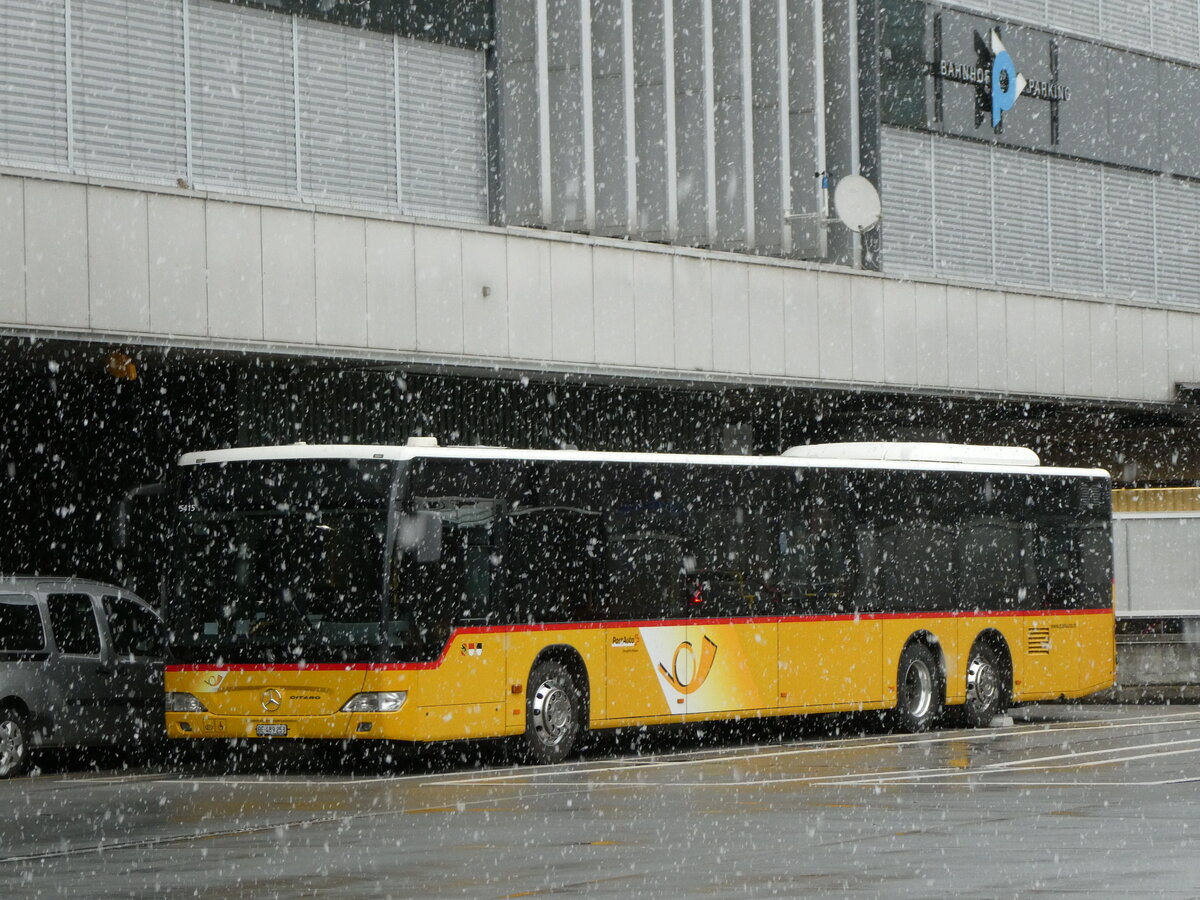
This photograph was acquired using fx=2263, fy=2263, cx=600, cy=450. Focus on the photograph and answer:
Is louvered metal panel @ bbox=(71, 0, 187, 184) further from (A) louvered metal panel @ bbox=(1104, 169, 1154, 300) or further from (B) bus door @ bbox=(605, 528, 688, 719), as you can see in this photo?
(A) louvered metal panel @ bbox=(1104, 169, 1154, 300)

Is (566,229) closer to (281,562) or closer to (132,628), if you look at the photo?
(132,628)

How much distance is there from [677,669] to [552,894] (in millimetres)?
10618

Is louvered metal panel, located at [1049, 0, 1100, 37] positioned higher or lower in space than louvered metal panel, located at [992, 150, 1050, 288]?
higher

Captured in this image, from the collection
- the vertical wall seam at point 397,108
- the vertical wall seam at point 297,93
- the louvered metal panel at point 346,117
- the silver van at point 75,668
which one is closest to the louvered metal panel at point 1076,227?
the vertical wall seam at point 397,108

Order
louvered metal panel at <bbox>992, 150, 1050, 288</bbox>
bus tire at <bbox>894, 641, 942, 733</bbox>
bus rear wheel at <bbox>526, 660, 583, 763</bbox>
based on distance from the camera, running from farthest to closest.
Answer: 1. louvered metal panel at <bbox>992, 150, 1050, 288</bbox>
2. bus tire at <bbox>894, 641, 942, 733</bbox>
3. bus rear wheel at <bbox>526, 660, 583, 763</bbox>

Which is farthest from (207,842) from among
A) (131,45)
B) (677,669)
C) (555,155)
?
(555,155)

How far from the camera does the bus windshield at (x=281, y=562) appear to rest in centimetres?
1831

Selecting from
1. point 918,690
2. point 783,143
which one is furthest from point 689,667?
point 783,143

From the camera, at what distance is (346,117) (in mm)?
24516

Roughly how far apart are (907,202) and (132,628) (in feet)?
48.3

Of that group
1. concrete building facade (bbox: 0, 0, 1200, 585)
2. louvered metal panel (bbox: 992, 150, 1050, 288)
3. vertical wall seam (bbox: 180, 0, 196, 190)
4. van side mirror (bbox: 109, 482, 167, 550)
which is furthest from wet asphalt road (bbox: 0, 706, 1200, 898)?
louvered metal panel (bbox: 992, 150, 1050, 288)

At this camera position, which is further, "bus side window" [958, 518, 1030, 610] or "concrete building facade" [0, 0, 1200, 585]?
"bus side window" [958, 518, 1030, 610]

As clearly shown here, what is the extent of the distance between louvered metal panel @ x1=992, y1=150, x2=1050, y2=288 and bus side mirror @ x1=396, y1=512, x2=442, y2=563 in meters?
16.4

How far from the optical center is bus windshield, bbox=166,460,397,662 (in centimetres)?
1831
